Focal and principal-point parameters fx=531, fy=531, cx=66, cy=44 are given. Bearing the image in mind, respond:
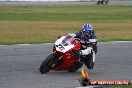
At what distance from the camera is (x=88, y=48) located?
14977 mm

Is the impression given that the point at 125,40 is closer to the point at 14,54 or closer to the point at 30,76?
the point at 14,54

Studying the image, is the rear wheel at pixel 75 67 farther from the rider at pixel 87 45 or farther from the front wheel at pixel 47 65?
the front wheel at pixel 47 65

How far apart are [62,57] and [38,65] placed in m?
2.15

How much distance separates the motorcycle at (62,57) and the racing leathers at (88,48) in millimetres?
209

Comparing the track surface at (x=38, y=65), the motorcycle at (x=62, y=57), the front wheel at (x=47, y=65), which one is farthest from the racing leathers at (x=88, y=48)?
the front wheel at (x=47, y=65)

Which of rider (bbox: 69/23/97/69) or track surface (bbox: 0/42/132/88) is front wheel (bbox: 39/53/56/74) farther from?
rider (bbox: 69/23/97/69)

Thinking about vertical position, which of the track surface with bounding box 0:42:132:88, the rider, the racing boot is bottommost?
the track surface with bounding box 0:42:132:88

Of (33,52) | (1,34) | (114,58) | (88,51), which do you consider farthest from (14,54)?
(1,34)

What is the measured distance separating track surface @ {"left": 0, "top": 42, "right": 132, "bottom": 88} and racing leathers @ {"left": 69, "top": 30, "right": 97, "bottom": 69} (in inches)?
15.8

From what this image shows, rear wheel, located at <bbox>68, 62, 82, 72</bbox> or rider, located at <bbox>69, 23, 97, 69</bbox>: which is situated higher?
rider, located at <bbox>69, 23, 97, 69</bbox>

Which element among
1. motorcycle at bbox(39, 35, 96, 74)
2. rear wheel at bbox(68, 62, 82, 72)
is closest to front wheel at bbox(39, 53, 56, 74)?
motorcycle at bbox(39, 35, 96, 74)

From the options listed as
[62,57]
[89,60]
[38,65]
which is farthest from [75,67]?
[38,65]

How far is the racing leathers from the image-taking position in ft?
48.9

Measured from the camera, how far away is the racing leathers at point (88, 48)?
14.9 metres
